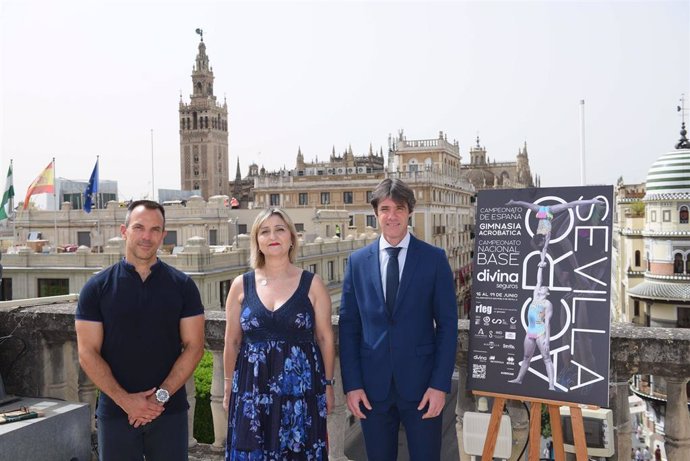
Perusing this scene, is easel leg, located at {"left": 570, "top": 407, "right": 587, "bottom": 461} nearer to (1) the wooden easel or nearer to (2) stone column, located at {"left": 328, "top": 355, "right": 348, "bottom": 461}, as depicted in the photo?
(1) the wooden easel

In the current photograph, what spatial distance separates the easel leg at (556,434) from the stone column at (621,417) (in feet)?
1.42

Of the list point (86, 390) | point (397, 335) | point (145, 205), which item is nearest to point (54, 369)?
point (86, 390)

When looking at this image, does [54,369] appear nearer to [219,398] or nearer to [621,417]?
[219,398]

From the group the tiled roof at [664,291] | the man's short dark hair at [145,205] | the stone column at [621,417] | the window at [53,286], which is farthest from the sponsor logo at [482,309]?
the window at [53,286]

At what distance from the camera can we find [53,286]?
33.5 meters

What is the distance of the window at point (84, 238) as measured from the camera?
45.0 meters

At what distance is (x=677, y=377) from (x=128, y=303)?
327 cm

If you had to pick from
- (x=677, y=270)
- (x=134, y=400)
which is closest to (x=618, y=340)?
(x=134, y=400)

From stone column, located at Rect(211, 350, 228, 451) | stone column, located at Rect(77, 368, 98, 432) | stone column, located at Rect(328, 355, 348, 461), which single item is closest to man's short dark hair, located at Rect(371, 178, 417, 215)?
stone column, located at Rect(328, 355, 348, 461)

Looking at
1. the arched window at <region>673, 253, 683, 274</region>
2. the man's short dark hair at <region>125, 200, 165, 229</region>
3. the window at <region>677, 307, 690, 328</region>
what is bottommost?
the window at <region>677, 307, 690, 328</region>

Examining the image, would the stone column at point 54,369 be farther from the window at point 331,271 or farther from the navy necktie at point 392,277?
the window at point 331,271

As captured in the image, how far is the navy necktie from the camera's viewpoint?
3.89 metres

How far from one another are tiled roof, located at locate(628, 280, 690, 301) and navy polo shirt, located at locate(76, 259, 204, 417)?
30.8m

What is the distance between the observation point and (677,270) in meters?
31.5
